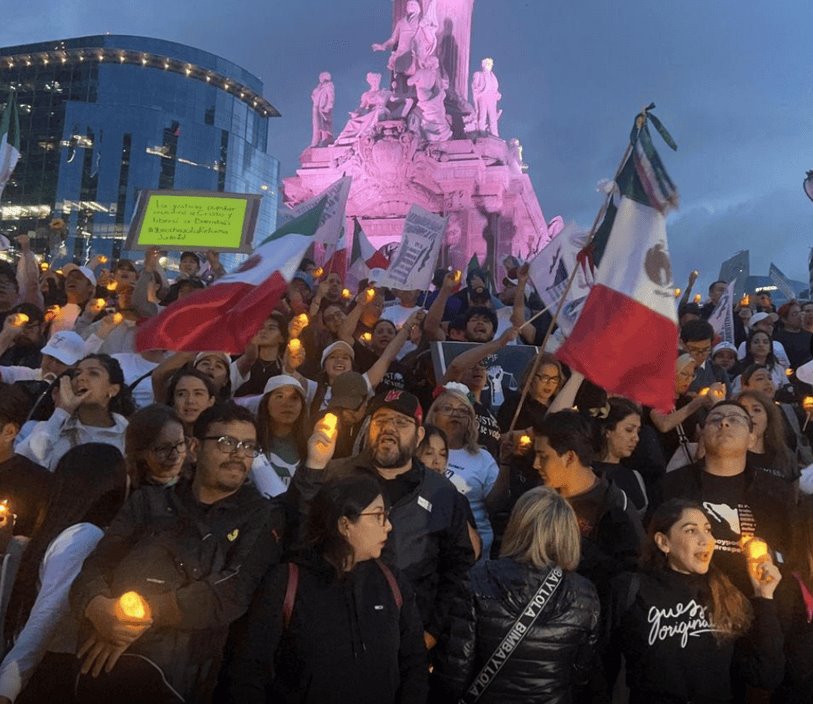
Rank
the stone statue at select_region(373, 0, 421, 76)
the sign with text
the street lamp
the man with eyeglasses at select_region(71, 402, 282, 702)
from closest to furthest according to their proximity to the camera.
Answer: the man with eyeglasses at select_region(71, 402, 282, 702) < the sign with text < the street lamp < the stone statue at select_region(373, 0, 421, 76)

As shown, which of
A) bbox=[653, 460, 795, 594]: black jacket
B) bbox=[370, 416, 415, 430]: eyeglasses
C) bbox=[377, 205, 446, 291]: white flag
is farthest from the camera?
bbox=[377, 205, 446, 291]: white flag

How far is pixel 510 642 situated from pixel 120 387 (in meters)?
2.62

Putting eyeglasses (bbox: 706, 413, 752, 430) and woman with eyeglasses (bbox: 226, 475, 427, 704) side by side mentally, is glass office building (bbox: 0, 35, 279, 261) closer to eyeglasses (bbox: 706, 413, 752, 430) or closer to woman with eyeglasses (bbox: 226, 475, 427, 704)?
eyeglasses (bbox: 706, 413, 752, 430)

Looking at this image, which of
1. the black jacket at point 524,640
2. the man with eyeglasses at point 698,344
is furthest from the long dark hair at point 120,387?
the man with eyeglasses at point 698,344

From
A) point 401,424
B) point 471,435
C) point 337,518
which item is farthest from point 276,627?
point 471,435

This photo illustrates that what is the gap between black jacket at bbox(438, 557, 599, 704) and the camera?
312 centimetres

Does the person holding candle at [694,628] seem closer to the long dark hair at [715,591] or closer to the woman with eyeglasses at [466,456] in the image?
the long dark hair at [715,591]

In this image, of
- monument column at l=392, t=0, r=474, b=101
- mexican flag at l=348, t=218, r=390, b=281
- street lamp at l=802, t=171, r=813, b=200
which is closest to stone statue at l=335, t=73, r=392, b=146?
monument column at l=392, t=0, r=474, b=101

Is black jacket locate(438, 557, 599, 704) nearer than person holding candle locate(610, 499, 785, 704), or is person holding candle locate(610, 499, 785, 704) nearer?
black jacket locate(438, 557, 599, 704)

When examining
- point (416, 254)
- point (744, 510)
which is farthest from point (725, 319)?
point (744, 510)

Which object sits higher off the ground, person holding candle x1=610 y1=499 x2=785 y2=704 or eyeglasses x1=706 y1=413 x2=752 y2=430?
eyeglasses x1=706 y1=413 x2=752 y2=430

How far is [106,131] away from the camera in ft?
253

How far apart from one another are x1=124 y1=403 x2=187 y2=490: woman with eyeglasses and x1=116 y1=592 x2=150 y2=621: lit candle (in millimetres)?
830

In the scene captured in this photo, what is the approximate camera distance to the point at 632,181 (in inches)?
213
